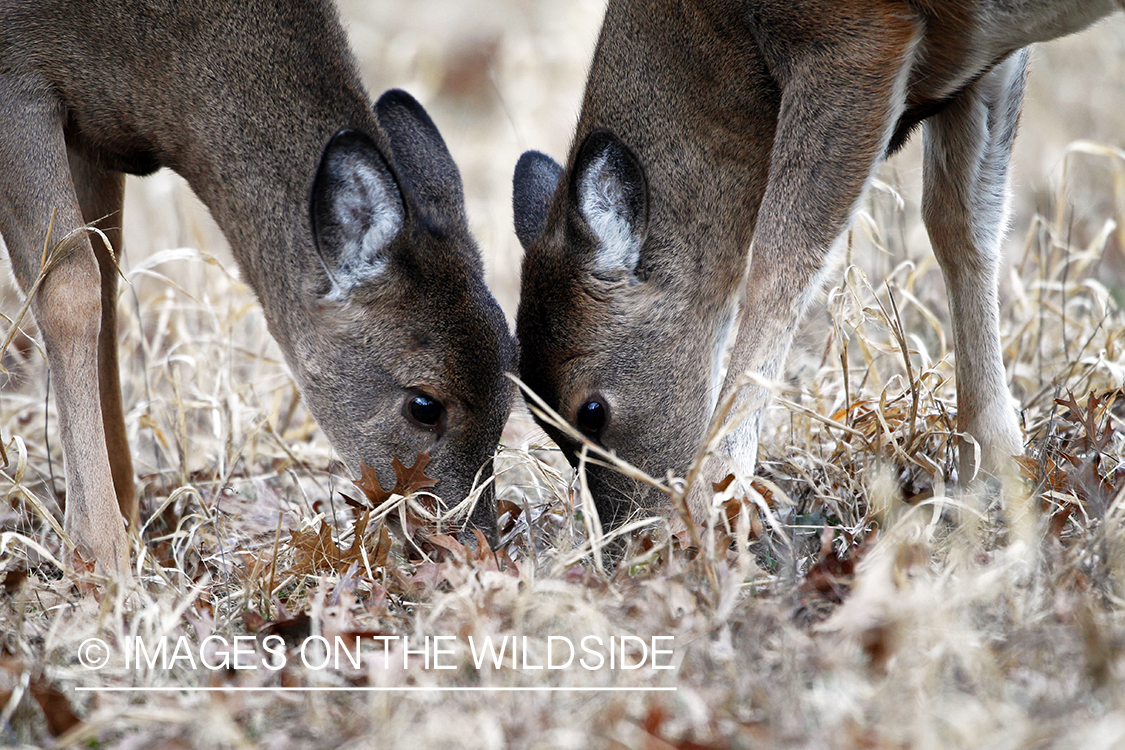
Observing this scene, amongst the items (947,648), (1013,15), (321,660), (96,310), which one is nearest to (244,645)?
(321,660)

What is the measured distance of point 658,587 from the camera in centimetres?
313

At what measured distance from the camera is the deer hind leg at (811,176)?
4020 mm

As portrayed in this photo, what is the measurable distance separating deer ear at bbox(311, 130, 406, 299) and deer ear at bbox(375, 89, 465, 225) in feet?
1.08

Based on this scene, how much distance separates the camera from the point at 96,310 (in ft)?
14.5

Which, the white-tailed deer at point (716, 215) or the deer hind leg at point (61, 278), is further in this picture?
the deer hind leg at point (61, 278)

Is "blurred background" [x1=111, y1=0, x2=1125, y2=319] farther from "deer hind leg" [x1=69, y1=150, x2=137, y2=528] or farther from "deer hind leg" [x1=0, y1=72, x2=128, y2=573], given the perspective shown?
"deer hind leg" [x1=0, y1=72, x2=128, y2=573]

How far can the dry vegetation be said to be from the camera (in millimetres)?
2510

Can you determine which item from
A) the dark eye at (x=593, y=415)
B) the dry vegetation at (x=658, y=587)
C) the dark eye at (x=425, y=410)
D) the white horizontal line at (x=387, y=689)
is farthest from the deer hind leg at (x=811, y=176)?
the white horizontal line at (x=387, y=689)

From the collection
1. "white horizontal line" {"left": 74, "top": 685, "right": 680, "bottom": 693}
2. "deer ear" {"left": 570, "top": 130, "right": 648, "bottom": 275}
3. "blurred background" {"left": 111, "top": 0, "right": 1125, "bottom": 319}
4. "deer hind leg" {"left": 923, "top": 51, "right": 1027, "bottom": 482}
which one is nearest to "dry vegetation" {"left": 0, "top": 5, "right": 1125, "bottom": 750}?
"white horizontal line" {"left": 74, "top": 685, "right": 680, "bottom": 693}

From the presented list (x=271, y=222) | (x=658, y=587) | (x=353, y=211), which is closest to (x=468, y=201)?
(x=271, y=222)

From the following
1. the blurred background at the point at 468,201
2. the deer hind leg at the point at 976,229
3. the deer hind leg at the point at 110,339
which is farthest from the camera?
the blurred background at the point at 468,201

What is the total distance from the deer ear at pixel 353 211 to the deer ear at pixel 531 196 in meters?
0.86

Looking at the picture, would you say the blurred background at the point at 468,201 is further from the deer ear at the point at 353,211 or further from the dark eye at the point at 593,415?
the dark eye at the point at 593,415

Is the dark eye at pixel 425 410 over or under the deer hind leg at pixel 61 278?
under
